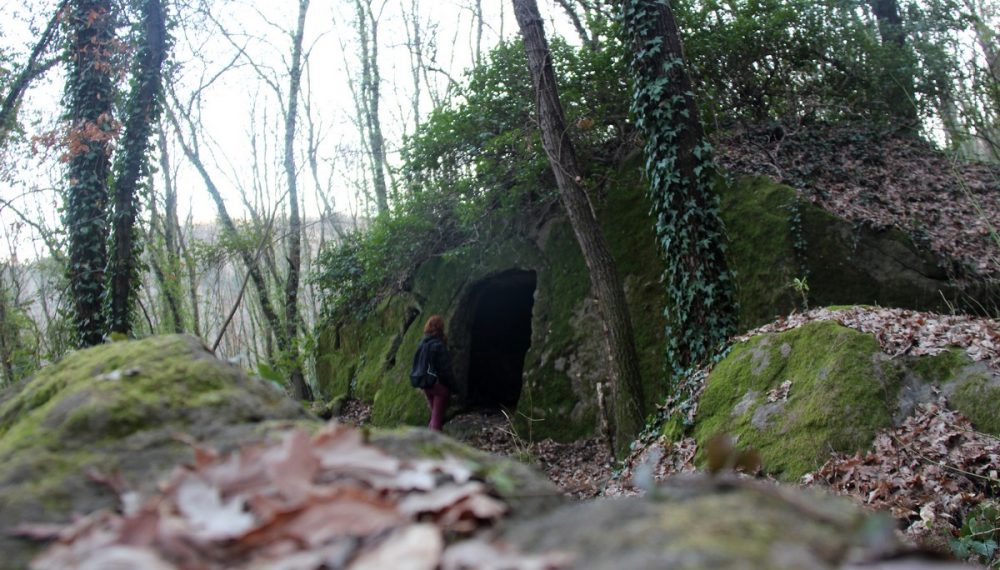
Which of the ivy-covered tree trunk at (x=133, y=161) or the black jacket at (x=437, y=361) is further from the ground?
the ivy-covered tree trunk at (x=133, y=161)

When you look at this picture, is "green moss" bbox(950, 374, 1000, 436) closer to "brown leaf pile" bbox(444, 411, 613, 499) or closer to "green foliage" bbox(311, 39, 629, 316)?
"brown leaf pile" bbox(444, 411, 613, 499)

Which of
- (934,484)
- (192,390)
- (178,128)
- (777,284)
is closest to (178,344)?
(192,390)

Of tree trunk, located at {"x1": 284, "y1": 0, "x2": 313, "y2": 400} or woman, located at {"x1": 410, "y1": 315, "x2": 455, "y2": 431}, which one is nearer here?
woman, located at {"x1": 410, "y1": 315, "x2": 455, "y2": 431}

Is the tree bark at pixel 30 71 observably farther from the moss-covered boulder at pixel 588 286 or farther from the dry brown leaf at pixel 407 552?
the dry brown leaf at pixel 407 552

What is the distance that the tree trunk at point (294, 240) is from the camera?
1585 cm

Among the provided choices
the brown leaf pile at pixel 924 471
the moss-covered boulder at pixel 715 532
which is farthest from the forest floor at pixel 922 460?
the moss-covered boulder at pixel 715 532

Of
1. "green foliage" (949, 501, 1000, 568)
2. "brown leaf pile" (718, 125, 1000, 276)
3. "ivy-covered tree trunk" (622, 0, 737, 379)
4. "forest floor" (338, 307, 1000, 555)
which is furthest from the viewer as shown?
"brown leaf pile" (718, 125, 1000, 276)

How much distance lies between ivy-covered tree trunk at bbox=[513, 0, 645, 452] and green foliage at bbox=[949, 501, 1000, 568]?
3695 mm

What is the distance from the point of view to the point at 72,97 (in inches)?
381

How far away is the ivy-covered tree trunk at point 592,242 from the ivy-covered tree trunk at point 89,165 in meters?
5.95

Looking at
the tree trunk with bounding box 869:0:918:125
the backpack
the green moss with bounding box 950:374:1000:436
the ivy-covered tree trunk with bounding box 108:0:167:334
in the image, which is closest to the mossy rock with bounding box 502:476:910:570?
the green moss with bounding box 950:374:1000:436

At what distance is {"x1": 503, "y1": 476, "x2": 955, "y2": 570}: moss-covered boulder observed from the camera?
95cm

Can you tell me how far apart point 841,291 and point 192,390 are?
8.71 metres

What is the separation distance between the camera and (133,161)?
9.78 meters
